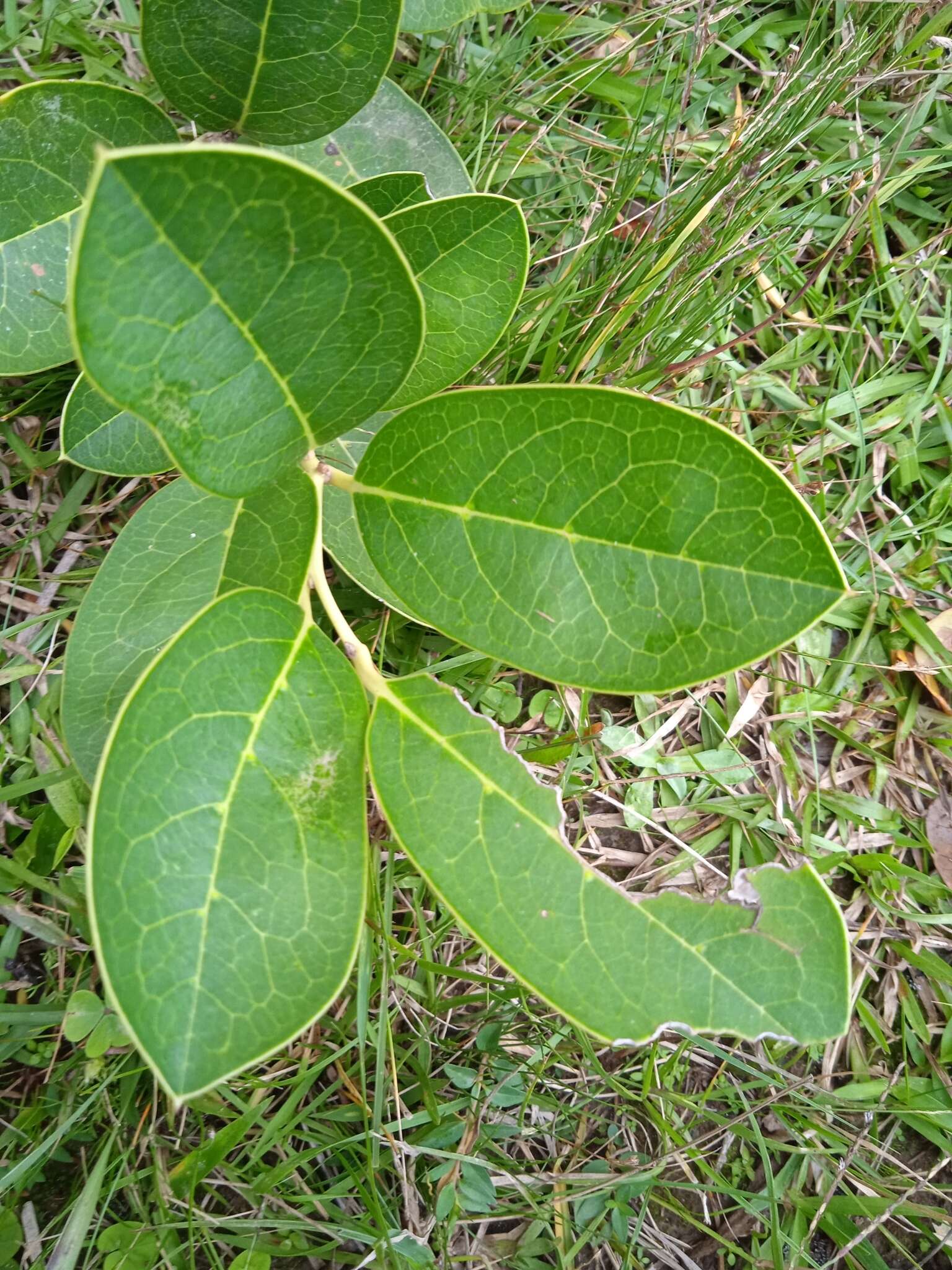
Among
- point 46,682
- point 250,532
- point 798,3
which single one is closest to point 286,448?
point 250,532

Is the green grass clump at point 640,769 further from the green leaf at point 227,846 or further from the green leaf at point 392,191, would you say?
the green leaf at point 227,846

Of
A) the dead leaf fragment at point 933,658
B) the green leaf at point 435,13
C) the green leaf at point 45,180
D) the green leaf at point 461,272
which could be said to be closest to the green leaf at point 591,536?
the green leaf at point 461,272

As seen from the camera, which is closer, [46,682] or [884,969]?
[46,682]

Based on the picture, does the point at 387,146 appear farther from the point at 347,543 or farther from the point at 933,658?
the point at 933,658

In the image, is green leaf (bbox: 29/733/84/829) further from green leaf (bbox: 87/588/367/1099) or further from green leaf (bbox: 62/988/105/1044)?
green leaf (bbox: 87/588/367/1099)

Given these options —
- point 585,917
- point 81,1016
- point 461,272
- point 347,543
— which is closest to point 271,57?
point 461,272

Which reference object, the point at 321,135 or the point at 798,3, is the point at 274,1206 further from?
the point at 798,3

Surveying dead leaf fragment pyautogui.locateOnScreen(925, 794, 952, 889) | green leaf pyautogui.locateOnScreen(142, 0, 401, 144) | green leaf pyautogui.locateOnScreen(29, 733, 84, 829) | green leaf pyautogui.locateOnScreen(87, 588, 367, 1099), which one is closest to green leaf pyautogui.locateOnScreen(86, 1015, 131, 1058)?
green leaf pyautogui.locateOnScreen(29, 733, 84, 829)
